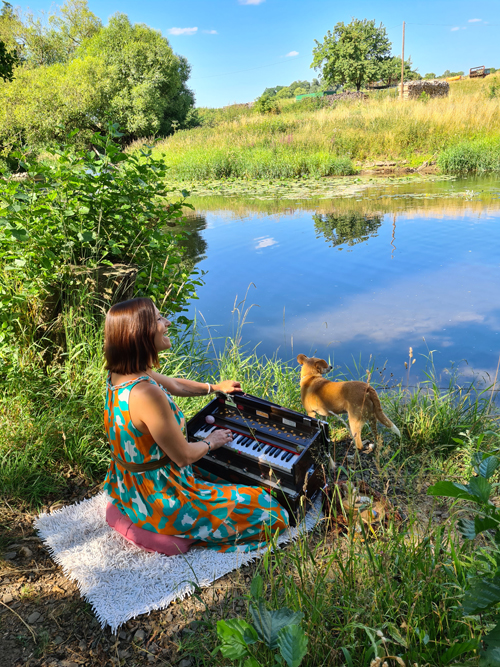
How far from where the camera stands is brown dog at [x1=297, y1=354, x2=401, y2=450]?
2779 millimetres

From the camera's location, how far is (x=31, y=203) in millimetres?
3129

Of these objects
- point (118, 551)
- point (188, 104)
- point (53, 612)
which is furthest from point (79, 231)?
point (188, 104)

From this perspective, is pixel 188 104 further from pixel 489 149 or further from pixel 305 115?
pixel 489 149

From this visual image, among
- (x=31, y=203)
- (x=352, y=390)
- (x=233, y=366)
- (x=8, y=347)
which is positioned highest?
(x=31, y=203)

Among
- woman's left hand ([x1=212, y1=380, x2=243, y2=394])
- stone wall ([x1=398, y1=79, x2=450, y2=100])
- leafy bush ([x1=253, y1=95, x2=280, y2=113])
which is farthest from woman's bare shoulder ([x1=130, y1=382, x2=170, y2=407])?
leafy bush ([x1=253, y1=95, x2=280, y2=113])

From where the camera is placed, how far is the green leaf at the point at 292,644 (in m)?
1.03

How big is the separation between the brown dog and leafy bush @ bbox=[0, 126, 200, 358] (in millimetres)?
1273

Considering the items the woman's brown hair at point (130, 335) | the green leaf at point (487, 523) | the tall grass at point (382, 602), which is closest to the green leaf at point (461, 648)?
the tall grass at point (382, 602)

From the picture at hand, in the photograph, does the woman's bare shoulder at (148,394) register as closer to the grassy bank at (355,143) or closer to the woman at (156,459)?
the woman at (156,459)

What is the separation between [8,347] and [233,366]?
5.99ft

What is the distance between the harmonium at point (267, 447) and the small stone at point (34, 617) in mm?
1117

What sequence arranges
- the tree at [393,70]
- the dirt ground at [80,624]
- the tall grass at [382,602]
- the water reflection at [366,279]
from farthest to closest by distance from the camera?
A: the tree at [393,70] < the water reflection at [366,279] < the dirt ground at [80,624] < the tall grass at [382,602]

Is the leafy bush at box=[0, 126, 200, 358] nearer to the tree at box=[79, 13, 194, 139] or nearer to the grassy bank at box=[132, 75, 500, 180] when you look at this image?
the grassy bank at box=[132, 75, 500, 180]

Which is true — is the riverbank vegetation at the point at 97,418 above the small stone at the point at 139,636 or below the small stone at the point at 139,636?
above
